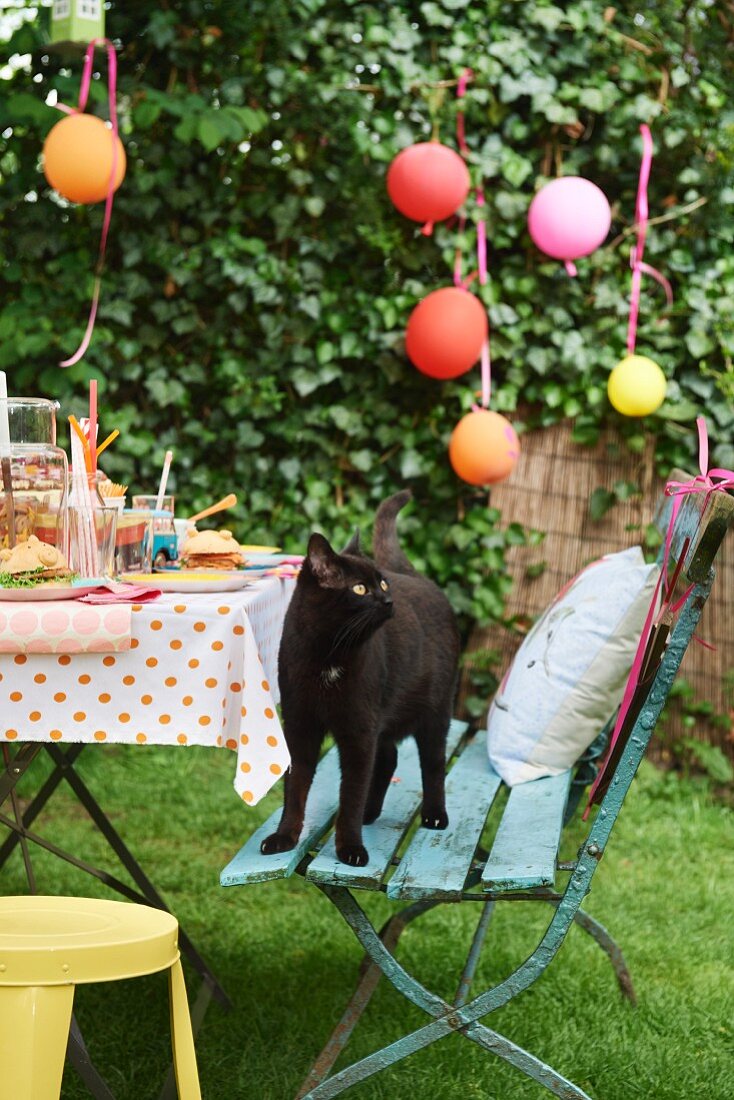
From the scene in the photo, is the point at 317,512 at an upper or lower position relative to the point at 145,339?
lower

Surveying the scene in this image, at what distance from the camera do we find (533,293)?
4688mm

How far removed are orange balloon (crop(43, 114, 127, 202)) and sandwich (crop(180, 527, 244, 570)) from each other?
7.12 ft

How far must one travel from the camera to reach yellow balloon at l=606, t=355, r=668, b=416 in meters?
4.36

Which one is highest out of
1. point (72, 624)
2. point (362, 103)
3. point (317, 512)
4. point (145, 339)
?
point (362, 103)

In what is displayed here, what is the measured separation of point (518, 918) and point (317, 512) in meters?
2.05

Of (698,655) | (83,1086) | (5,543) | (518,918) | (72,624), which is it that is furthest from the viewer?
(698,655)

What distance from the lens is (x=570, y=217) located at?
431 centimetres

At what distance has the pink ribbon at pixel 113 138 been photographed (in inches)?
164

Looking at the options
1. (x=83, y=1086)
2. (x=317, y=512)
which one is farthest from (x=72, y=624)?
(x=317, y=512)

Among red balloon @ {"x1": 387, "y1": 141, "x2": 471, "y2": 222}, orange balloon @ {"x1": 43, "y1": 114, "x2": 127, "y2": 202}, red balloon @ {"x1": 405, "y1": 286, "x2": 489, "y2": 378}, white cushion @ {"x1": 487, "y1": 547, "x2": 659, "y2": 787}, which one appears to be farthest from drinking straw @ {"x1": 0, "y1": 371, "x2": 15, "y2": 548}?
red balloon @ {"x1": 387, "y1": 141, "x2": 471, "y2": 222}

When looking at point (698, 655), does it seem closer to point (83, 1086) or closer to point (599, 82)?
point (599, 82)

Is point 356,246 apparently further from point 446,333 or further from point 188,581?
point 188,581

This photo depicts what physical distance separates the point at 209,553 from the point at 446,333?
2.17m

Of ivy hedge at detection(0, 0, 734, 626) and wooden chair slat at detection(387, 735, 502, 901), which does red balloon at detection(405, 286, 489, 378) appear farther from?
wooden chair slat at detection(387, 735, 502, 901)
